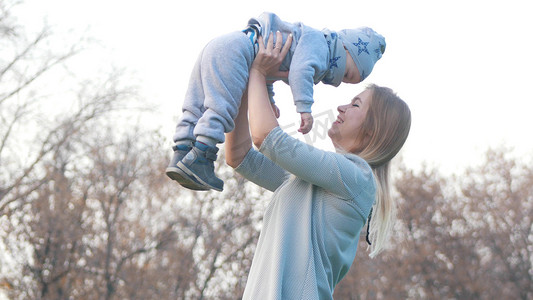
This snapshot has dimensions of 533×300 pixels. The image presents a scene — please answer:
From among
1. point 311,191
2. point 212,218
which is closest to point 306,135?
point 311,191

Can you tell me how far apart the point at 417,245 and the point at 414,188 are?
1837 mm

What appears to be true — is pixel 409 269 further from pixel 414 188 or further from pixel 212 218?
pixel 212 218

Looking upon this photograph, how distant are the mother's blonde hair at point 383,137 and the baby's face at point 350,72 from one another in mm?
70

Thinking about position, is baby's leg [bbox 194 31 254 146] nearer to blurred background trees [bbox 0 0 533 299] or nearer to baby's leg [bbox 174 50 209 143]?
baby's leg [bbox 174 50 209 143]

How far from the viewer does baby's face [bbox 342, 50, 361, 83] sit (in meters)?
2.49

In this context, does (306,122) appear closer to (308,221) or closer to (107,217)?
(308,221)

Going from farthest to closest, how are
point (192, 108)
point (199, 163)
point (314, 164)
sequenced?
1. point (192, 108)
2. point (199, 163)
3. point (314, 164)

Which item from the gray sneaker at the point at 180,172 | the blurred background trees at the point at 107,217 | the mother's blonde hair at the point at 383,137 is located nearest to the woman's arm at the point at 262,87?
the gray sneaker at the point at 180,172

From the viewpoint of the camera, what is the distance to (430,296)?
60.5ft

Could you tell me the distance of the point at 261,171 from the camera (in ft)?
8.20

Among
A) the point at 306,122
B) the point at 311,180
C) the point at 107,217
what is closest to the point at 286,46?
the point at 306,122

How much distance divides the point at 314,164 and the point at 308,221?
0.20 metres

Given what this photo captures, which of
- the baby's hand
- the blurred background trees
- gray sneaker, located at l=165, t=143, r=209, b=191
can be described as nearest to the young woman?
the baby's hand

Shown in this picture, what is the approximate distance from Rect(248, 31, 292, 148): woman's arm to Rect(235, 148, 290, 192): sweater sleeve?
366mm
